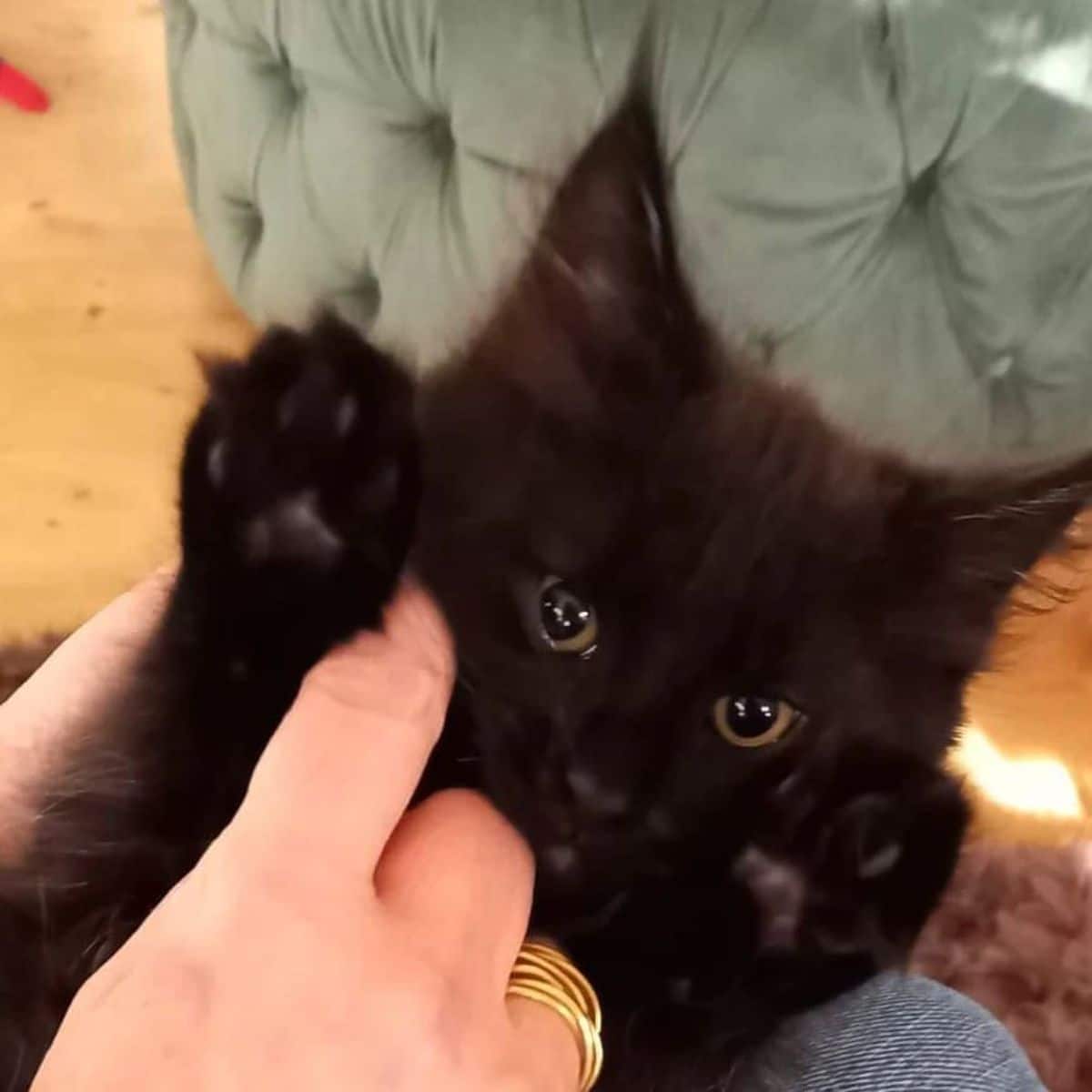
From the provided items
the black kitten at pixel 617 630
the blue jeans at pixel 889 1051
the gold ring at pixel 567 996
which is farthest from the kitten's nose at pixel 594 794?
the blue jeans at pixel 889 1051

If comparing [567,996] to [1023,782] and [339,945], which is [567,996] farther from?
[1023,782]

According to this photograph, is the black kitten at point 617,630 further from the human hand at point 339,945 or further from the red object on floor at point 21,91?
the red object on floor at point 21,91

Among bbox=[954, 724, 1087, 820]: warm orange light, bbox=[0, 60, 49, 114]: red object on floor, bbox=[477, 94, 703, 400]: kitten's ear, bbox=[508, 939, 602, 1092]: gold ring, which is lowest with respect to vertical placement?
bbox=[954, 724, 1087, 820]: warm orange light

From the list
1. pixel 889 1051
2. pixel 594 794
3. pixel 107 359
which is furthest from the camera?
pixel 107 359

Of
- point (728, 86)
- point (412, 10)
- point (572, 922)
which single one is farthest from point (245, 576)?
point (412, 10)

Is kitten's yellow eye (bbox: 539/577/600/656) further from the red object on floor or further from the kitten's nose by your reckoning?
the red object on floor

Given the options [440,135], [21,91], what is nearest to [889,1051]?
[440,135]

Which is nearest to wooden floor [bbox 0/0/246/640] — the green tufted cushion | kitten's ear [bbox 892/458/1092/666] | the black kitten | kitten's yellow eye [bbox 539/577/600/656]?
the green tufted cushion
